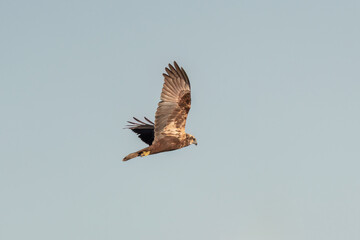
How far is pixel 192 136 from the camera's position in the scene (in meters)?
19.5

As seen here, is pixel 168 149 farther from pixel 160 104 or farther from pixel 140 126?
pixel 140 126

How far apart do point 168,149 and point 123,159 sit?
162 cm

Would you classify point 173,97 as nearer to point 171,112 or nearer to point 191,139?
point 171,112

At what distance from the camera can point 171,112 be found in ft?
61.0

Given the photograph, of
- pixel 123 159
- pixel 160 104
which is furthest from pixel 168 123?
pixel 123 159

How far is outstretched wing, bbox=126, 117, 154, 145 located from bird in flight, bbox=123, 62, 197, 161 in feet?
9.02

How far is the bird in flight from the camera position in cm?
1852

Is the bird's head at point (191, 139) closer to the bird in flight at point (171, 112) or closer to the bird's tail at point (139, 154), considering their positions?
the bird in flight at point (171, 112)

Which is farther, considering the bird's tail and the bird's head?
the bird's head

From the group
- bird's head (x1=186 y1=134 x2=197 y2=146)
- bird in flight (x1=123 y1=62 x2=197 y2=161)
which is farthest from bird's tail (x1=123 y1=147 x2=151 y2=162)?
bird's head (x1=186 y1=134 x2=197 y2=146)

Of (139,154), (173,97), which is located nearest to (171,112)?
(173,97)

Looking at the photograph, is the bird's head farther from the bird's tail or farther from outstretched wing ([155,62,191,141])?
the bird's tail

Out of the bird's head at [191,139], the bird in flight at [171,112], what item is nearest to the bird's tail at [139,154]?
the bird in flight at [171,112]

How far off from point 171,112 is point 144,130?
3878mm
